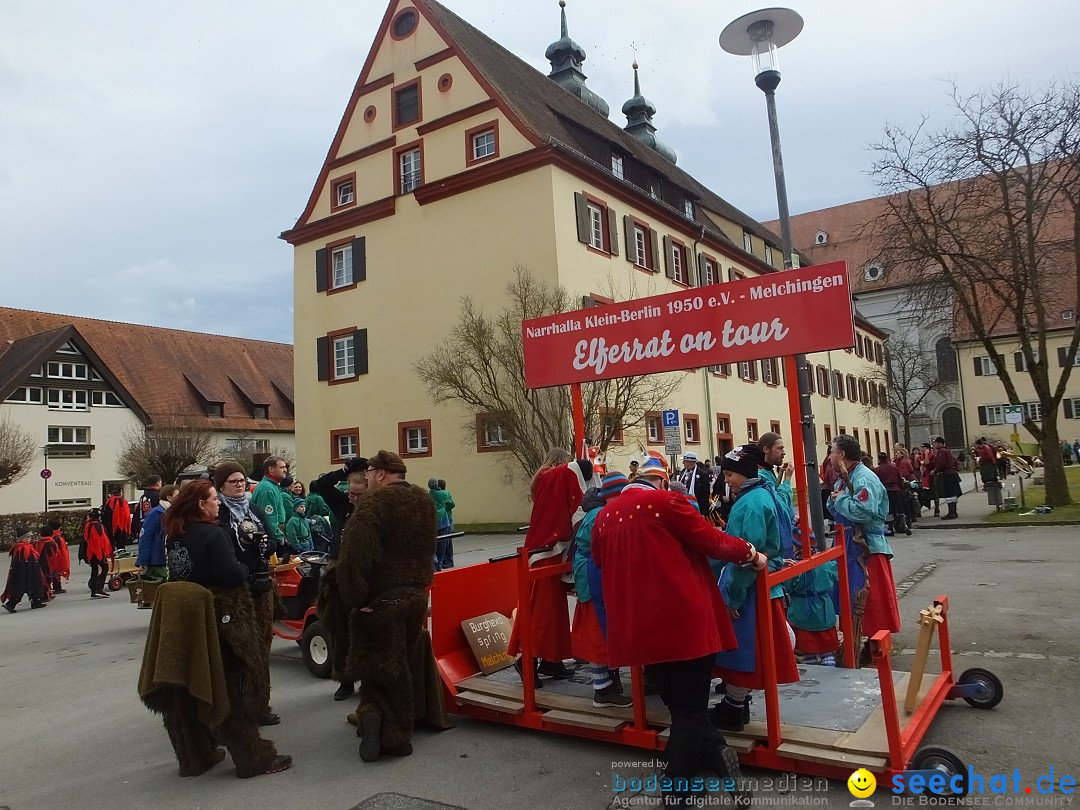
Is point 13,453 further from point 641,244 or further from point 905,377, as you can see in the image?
point 905,377

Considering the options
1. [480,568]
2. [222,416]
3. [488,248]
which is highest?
[488,248]

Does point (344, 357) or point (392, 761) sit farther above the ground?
point (344, 357)

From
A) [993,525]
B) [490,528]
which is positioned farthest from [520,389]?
[993,525]

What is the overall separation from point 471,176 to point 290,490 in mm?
17231

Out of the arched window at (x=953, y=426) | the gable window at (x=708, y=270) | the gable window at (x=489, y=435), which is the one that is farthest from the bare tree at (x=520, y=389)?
the arched window at (x=953, y=426)

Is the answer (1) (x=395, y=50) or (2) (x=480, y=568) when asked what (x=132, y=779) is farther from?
(1) (x=395, y=50)

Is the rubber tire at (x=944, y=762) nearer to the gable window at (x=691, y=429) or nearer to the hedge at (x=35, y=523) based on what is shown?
the gable window at (x=691, y=429)

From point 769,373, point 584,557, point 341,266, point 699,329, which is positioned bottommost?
point 584,557

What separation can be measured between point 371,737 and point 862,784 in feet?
9.18

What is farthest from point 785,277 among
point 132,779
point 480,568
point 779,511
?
point 132,779

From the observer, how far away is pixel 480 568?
256 inches

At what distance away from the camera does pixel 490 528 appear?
23953 mm

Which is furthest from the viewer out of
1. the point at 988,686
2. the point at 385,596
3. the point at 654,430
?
the point at 654,430

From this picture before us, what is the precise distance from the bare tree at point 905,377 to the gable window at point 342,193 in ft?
103
